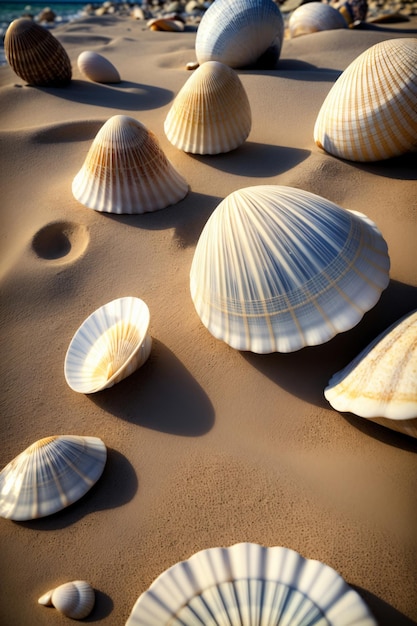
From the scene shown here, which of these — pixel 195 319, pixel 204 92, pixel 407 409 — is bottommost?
pixel 195 319

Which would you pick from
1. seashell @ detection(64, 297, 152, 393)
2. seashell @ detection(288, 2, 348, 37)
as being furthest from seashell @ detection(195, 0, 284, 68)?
seashell @ detection(64, 297, 152, 393)

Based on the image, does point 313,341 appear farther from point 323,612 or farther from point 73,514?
point 73,514

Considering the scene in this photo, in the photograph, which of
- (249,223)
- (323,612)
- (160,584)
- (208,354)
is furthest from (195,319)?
Answer: (323,612)

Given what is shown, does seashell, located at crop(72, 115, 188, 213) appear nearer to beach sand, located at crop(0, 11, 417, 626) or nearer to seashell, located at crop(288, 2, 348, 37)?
beach sand, located at crop(0, 11, 417, 626)

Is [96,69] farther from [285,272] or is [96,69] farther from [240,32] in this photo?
[285,272]

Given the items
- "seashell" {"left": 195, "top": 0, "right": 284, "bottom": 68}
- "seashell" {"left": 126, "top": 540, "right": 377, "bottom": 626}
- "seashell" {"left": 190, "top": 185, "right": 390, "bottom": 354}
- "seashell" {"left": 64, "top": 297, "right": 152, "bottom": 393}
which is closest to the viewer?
"seashell" {"left": 126, "top": 540, "right": 377, "bottom": 626}

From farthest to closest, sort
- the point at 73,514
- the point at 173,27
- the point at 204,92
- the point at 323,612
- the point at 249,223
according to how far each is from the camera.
A: the point at 173,27 → the point at 204,92 → the point at 249,223 → the point at 73,514 → the point at 323,612
